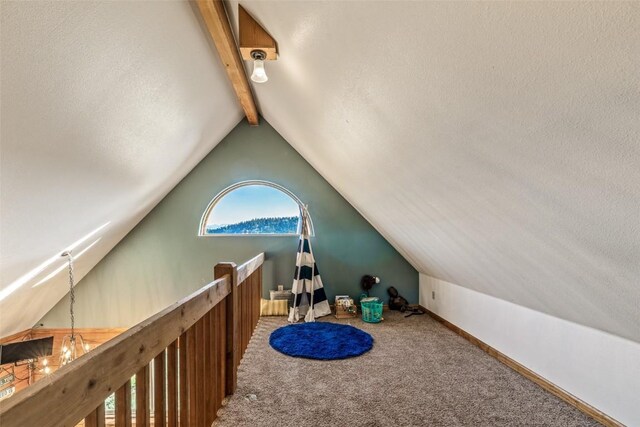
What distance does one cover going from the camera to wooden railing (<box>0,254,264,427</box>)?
0.65m

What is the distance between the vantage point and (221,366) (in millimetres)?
2008

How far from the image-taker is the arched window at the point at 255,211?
176 inches

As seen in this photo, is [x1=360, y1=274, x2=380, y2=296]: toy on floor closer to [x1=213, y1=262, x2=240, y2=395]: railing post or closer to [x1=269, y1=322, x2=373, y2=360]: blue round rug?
[x1=269, y1=322, x2=373, y2=360]: blue round rug

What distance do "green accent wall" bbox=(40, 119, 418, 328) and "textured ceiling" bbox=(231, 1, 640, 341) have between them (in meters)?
1.93

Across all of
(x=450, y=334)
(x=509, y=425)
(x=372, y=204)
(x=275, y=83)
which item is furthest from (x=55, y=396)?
(x=450, y=334)

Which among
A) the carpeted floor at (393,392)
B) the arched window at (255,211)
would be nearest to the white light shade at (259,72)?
the carpeted floor at (393,392)

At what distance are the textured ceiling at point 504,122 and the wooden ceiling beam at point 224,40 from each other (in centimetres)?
27

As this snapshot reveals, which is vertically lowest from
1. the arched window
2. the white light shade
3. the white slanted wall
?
the white slanted wall

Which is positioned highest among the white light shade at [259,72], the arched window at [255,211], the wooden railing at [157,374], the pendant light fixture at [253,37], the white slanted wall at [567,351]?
the pendant light fixture at [253,37]

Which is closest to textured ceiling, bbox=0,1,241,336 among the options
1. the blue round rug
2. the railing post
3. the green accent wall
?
the green accent wall

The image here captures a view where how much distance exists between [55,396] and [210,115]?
3156mm

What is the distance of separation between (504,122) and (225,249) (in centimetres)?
382

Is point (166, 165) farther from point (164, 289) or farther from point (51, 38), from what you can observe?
point (51, 38)

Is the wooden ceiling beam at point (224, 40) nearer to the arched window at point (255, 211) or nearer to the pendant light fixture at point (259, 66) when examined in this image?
the pendant light fixture at point (259, 66)
